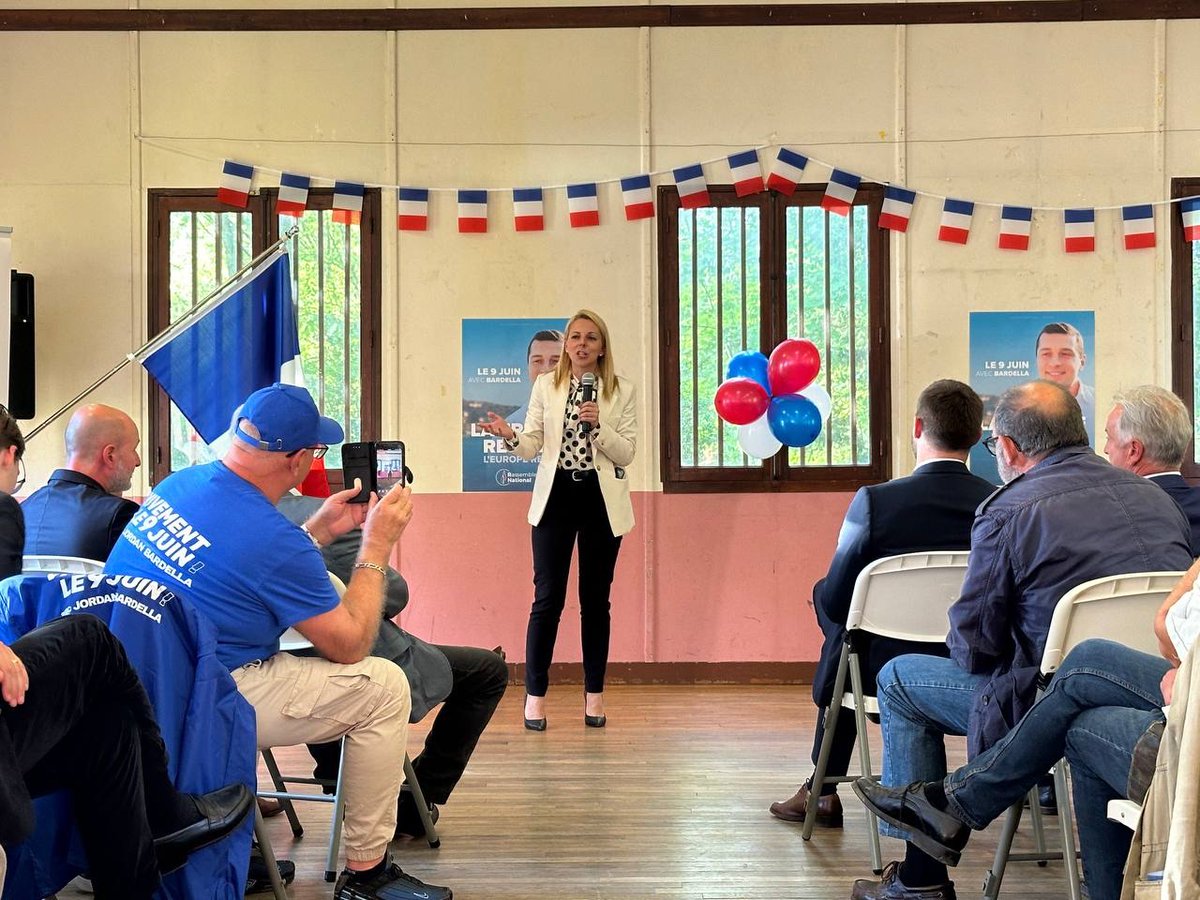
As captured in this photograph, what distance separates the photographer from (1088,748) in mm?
2334

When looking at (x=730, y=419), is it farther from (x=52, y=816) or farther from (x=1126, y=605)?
(x=52, y=816)

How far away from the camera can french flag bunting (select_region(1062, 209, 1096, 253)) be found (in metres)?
6.05

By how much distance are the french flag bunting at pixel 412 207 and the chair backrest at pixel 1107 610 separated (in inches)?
166

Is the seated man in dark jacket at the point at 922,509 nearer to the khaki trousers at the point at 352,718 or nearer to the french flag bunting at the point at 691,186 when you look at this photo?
the khaki trousers at the point at 352,718

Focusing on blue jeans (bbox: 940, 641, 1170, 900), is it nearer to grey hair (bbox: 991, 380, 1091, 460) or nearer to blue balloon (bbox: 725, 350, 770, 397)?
grey hair (bbox: 991, 380, 1091, 460)

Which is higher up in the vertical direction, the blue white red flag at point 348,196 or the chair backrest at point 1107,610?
the blue white red flag at point 348,196

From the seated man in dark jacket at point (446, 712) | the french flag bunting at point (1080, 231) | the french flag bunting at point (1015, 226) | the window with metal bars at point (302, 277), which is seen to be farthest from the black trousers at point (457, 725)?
the french flag bunting at point (1080, 231)

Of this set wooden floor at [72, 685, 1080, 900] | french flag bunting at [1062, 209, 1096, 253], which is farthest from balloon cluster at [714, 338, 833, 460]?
french flag bunting at [1062, 209, 1096, 253]

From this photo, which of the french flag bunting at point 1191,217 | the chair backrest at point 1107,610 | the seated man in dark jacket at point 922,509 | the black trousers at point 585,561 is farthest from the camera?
the french flag bunting at point 1191,217

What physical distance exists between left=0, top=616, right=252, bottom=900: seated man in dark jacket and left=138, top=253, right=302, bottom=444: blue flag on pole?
297 cm

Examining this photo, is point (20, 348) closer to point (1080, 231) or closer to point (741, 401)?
point (741, 401)

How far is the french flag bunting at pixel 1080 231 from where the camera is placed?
6047mm

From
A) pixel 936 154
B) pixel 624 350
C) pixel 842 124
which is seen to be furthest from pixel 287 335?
pixel 936 154

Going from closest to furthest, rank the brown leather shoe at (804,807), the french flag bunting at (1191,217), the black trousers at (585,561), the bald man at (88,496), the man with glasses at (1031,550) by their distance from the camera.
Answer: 1. the man with glasses at (1031,550)
2. the bald man at (88,496)
3. the brown leather shoe at (804,807)
4. the black trousers at (585,561)
5. the french flag bunting at (1191,217)
